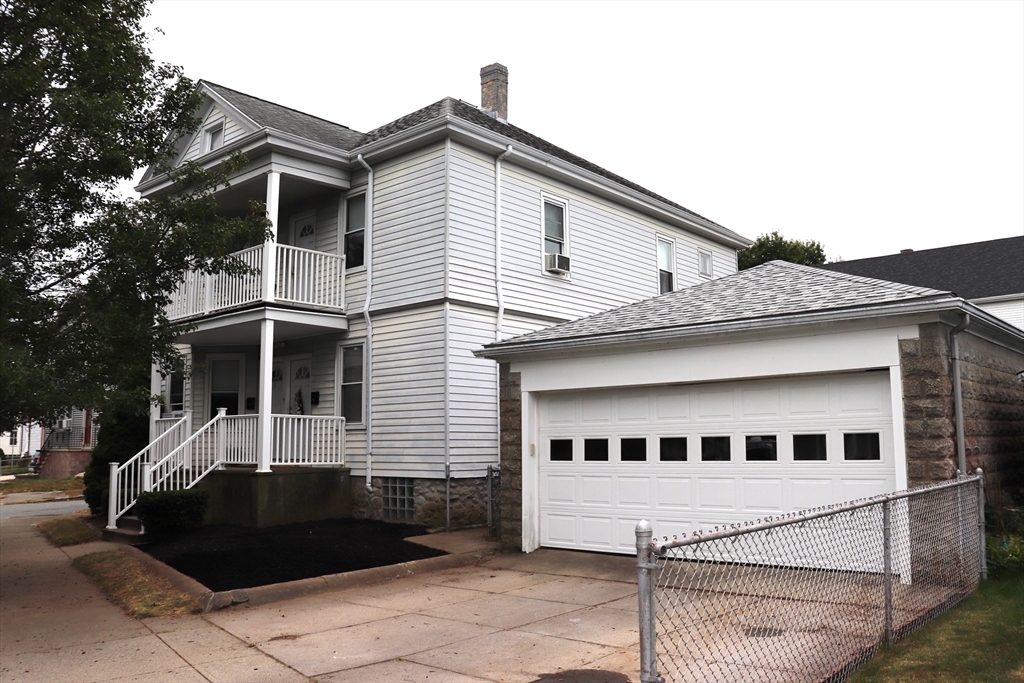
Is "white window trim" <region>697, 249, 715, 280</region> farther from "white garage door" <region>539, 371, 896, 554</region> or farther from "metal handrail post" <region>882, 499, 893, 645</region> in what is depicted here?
"metal handrail post" <region>882, 499, 893, 645</region>

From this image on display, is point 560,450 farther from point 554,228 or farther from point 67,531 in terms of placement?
point 67,531

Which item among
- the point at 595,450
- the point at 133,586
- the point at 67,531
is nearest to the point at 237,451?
the point at 67,531

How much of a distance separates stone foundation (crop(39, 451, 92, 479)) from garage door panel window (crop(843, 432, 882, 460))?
32910mm

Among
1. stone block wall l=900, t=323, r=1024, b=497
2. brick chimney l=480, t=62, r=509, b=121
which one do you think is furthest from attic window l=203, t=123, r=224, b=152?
stone block wall l=900, t=323, r=1024, b=497

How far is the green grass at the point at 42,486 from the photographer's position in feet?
92.5

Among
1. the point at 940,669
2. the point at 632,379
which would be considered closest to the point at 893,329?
the point at 632,379

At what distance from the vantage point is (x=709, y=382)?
34.1ft

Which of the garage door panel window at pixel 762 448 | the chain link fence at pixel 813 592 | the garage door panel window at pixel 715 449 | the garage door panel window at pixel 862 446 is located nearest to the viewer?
the chain link fence at pixel 813 592

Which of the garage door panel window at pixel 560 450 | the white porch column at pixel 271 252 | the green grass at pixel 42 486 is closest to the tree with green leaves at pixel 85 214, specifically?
the white porch column at pixel 271 252

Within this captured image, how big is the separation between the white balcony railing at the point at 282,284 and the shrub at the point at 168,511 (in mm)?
3684

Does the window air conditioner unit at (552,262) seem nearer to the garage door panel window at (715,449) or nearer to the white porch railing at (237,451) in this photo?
the white porch railing at (237,451)

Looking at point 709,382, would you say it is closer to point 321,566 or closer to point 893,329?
point 893,329

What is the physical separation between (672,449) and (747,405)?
3.81 ft

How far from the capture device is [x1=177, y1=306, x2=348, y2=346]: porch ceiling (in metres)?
14.9
